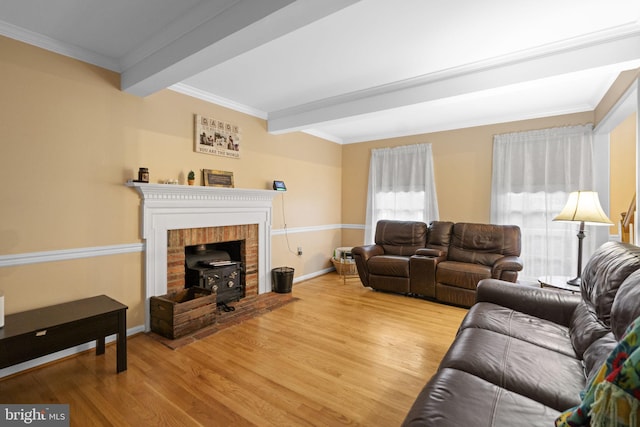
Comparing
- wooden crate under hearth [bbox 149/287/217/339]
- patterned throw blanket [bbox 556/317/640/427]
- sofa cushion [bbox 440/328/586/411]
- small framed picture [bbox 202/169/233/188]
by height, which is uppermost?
small framed picture [bbox 202/169/233/188]

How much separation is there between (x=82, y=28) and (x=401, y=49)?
2.49m

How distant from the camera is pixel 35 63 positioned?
2283mm

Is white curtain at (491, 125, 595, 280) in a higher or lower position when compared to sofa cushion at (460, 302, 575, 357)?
higher

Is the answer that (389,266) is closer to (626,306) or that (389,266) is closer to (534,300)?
(534,300)

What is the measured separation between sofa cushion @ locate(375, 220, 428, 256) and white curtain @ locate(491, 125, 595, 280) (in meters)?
1.10

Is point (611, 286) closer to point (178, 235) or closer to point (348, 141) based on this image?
point (178, 235)

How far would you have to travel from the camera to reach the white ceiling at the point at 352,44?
191 cm

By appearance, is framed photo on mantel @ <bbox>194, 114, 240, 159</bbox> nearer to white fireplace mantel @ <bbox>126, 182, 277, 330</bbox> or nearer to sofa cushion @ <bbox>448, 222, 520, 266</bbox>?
white fireplace mantel @ <bbox>126, 182, 277, 330</bbox>

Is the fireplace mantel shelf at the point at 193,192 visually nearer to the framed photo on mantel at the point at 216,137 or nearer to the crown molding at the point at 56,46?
the framed photo on mantel at the point at 216,137

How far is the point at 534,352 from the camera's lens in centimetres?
155

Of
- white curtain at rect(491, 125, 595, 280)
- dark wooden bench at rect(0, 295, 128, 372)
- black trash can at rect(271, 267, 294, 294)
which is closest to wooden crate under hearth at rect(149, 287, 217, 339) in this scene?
dark wooden bench at rect(0, 295, 128, 372)

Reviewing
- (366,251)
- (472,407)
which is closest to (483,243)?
(366,251)

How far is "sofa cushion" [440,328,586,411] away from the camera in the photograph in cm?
123

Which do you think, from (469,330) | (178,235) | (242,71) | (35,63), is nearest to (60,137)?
(35,63)
